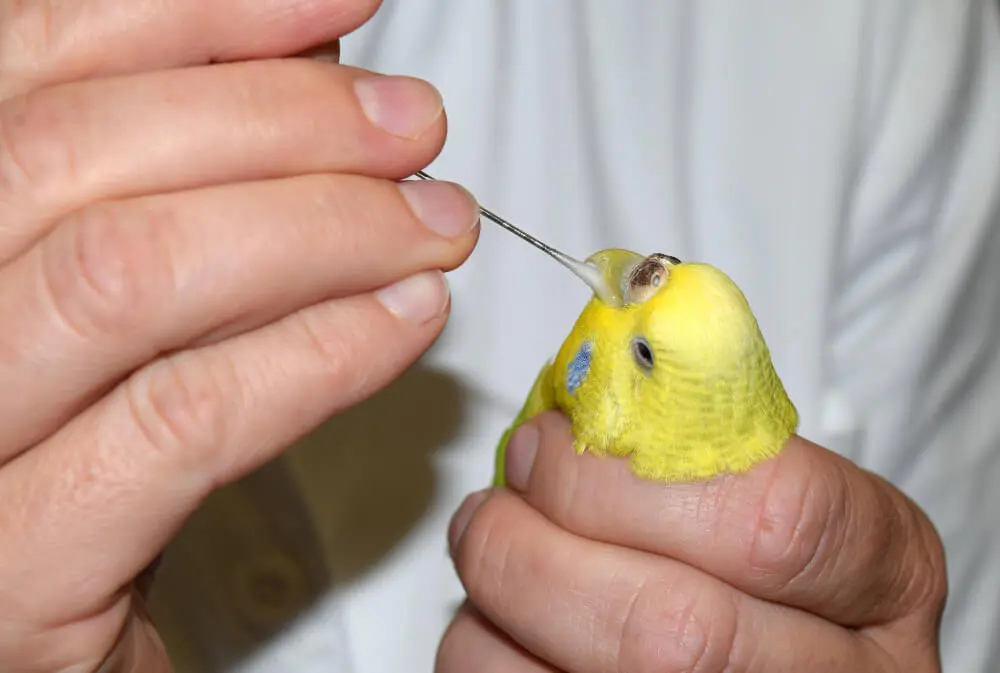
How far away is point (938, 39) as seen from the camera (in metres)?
1.01

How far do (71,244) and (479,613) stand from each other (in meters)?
0.44

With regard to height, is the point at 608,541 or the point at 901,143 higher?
the point at 901,143

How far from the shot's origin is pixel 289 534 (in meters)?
0.78

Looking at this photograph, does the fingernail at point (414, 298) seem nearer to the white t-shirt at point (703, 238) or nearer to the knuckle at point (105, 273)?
the knuckle at point (105, 273)

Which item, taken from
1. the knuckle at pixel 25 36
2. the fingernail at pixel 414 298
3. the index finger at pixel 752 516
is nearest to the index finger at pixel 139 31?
the knuckle at pixel 25 36

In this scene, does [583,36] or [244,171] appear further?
[583,36]

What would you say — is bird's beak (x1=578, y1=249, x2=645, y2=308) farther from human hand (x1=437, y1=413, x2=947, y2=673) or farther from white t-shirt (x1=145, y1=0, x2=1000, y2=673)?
white t-shirt (x1=145, y1=0, x2=1000, y2=673)

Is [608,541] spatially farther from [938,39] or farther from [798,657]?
[938,39]

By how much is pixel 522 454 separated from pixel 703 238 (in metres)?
0.36

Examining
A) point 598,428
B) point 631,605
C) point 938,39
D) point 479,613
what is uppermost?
point 938,39

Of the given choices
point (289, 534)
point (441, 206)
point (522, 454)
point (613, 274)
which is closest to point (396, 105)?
point (441, 206)

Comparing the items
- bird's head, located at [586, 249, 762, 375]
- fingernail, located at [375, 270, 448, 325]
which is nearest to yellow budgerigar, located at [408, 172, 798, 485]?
bird's head, located at [586, 249, 762, 375]

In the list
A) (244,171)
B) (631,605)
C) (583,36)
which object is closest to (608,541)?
(631,605)

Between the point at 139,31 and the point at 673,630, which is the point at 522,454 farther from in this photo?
the point at 139,31
